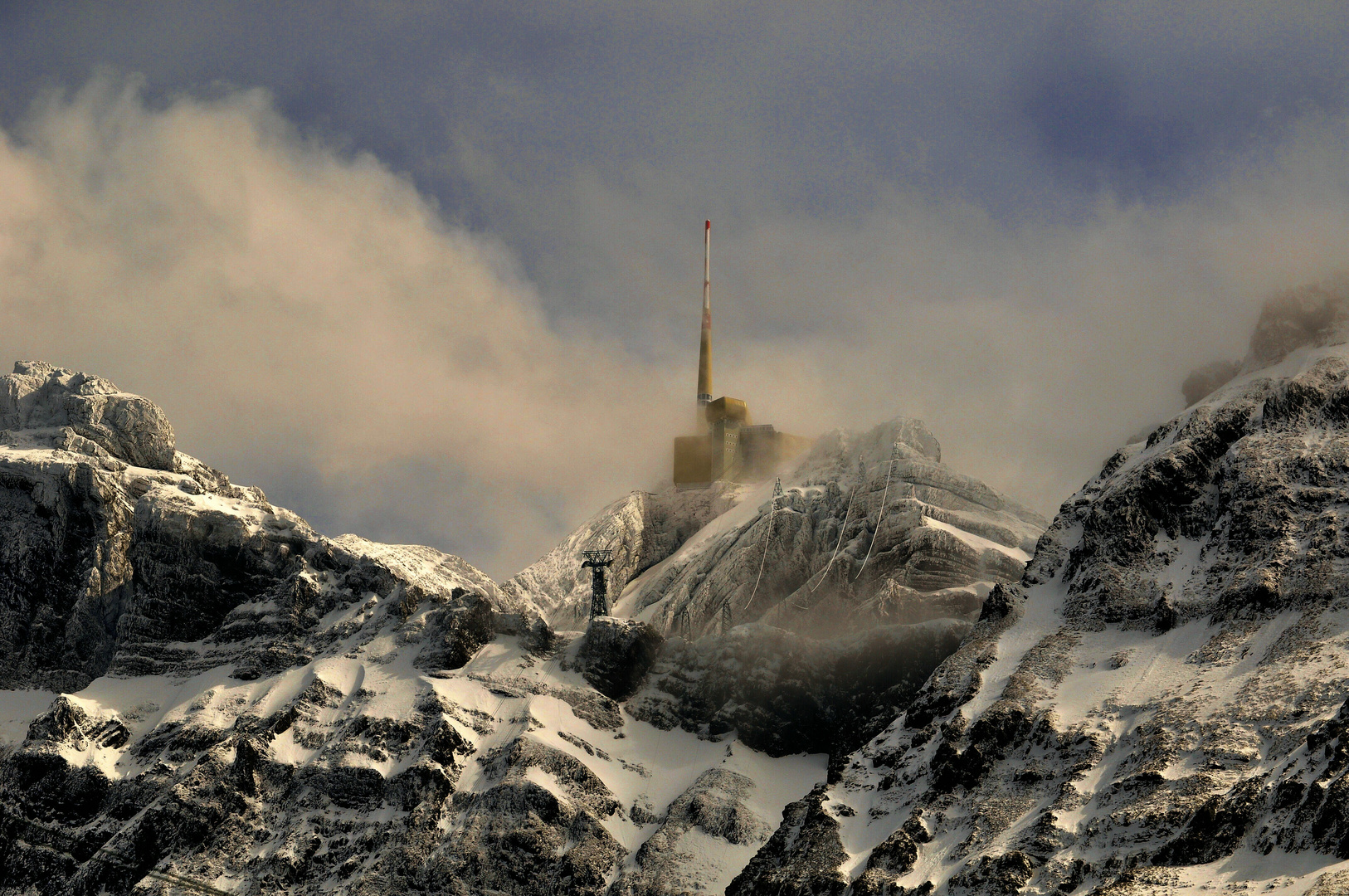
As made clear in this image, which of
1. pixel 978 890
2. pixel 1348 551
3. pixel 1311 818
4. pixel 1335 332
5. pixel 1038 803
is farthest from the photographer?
pixel 1335 332

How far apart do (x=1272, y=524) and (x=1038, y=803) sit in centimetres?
4990

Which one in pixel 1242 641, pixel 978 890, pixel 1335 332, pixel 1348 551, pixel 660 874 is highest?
pixel 1335 332

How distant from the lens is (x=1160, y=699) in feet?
509

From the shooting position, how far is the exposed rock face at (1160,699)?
424 feet

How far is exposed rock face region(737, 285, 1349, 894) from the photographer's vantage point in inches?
5089

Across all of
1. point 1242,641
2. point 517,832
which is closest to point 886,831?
point 1242,641

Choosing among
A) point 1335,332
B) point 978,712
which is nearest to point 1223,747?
point 978,712

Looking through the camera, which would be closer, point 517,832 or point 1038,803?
point 1038,803

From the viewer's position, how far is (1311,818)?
11962 centimetres

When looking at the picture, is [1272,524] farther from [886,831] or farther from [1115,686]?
[886,831]

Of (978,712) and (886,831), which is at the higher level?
(978,712)

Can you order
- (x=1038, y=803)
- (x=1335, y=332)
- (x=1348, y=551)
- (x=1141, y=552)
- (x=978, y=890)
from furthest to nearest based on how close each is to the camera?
(x=1335, y=332) → (x=1141, y=552) → (x=1348, y=551) → (x=1038, y=803) → (x=978, y=890)

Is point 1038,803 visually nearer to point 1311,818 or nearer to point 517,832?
point 1311,818

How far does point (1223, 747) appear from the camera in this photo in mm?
140875
